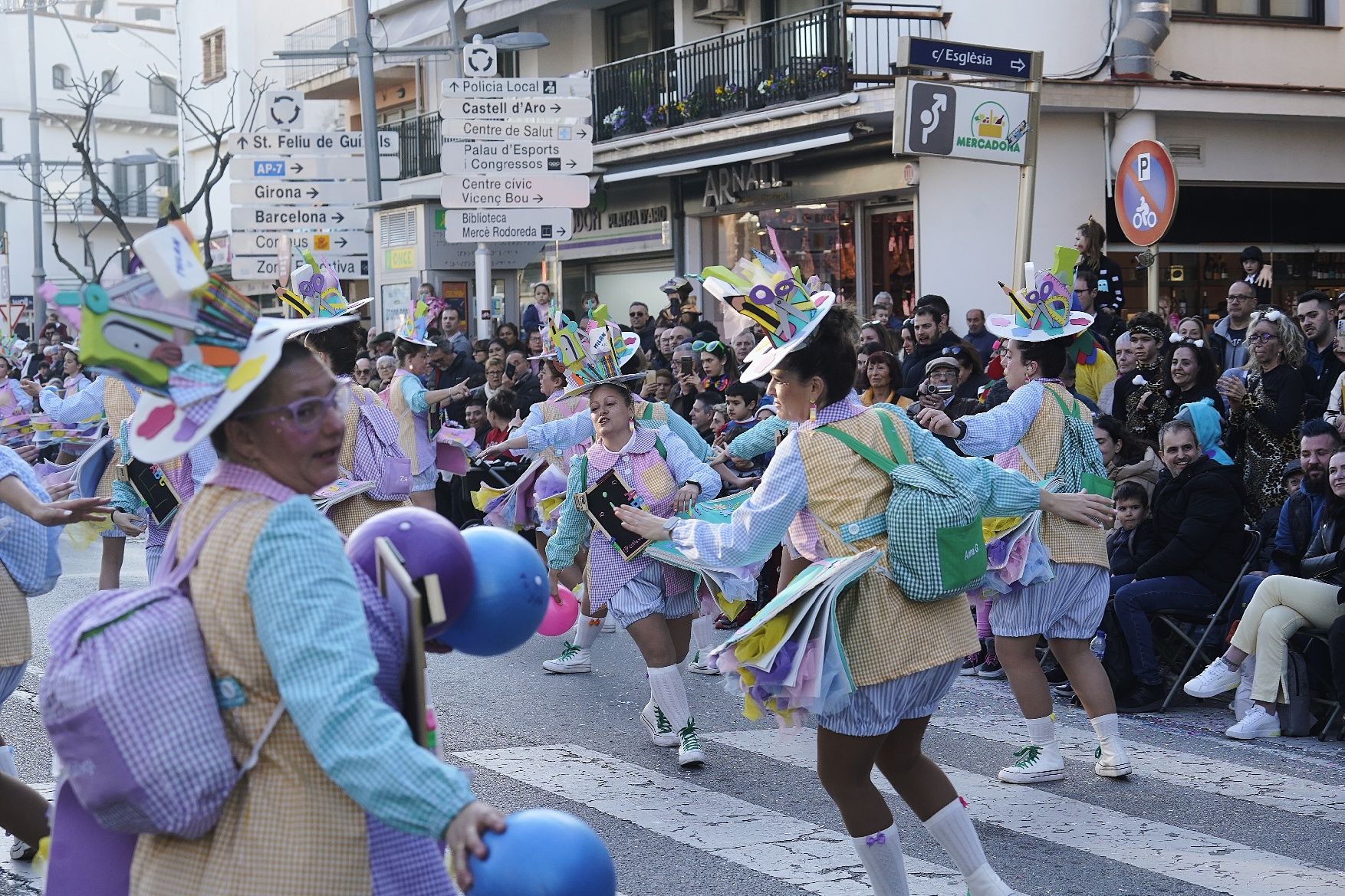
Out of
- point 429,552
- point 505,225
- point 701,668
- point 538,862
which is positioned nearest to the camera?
point 538,862

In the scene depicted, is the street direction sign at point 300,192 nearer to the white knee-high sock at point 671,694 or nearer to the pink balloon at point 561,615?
the white knee-high sock at point 671,694

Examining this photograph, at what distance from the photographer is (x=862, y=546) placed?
4570mm

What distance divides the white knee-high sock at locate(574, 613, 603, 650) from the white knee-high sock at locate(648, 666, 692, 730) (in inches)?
84.1

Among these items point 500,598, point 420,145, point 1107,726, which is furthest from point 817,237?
point 500,598

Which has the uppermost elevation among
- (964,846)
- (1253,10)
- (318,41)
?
(318,41)

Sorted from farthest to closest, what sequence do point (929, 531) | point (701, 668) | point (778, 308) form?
point (701, 668)
point (778, 308)
point (929, 531)

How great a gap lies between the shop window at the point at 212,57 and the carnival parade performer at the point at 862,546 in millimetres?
39780

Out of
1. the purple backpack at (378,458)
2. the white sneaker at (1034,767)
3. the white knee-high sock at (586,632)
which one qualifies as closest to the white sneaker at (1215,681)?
the white sneaker at (1034,767)

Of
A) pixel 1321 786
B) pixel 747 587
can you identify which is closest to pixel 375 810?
pixel 747 587

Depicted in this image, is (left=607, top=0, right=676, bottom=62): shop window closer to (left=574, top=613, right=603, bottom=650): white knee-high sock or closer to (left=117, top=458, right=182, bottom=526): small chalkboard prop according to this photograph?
(left=574, top=613, right=603, bottom=650): white knee-high sock

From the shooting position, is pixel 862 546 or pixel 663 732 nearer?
pixel 862 546

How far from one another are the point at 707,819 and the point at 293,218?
15126 millimetres

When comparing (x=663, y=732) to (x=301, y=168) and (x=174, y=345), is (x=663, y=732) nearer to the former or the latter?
(x=174, y=345)

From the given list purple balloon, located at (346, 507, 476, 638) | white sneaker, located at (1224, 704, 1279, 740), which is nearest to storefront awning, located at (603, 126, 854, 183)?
white sneaker, located at (1224, 704, 1279, 740)
